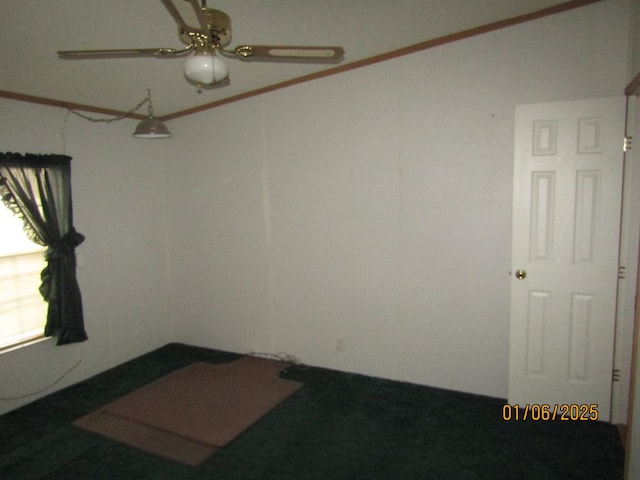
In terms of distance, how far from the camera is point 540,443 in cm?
266

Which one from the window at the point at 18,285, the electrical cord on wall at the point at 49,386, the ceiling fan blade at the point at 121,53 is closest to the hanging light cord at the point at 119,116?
the window at the point at 18,285

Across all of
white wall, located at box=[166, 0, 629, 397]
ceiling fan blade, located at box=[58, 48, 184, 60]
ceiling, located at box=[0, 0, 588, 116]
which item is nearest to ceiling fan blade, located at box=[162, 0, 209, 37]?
ceiling fan blade, located at box=[58, 48, 184, 60]

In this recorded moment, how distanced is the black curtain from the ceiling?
60 centimetres

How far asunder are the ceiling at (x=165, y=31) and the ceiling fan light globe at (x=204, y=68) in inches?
28.0

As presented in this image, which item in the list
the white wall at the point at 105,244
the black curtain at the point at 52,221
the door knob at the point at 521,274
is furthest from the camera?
the white wall at the point at 105,244

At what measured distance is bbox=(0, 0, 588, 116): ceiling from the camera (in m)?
2.26

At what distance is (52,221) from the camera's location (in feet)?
11.5

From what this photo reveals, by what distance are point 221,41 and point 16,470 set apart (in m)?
2.91

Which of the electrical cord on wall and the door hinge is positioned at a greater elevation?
the door hinge

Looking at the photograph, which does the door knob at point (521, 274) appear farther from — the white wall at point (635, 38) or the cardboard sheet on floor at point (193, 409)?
the cardboard sheet on floor at point (193, 409)

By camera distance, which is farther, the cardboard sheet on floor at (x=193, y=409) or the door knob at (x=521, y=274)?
the door knob at (x=521, y=274)

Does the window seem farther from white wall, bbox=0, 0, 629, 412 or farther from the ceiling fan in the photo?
the ceiling fan

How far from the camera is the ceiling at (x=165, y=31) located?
2256mm

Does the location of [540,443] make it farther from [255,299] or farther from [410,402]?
[255,299]
